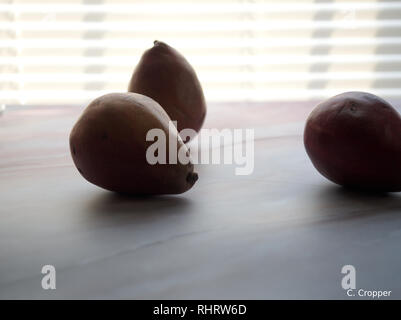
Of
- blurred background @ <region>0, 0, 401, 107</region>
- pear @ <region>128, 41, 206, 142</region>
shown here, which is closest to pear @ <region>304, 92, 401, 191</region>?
pear @ <region>128, 41, 206, 142</region>

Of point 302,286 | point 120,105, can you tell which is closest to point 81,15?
point 120,105

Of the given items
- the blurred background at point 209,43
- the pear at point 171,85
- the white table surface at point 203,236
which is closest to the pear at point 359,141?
the white table surface at point 203,236

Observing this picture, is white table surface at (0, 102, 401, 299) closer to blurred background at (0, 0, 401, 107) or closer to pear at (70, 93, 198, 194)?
pear at (70, 93, 198, 194)

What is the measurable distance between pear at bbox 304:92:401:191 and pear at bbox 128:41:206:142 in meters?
0.14

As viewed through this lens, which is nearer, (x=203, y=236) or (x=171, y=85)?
(x=203, y=236)

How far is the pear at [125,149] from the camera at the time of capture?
15.8 inches

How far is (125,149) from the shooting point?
0.40 m

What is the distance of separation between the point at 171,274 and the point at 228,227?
0.25ft

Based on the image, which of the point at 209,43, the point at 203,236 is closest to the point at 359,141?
the point at 203,236

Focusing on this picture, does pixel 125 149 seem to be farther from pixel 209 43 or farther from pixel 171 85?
pixel 209 43

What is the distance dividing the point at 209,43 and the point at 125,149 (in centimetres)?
219

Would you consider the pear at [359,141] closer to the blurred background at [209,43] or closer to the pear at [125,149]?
the pear at [125,149]

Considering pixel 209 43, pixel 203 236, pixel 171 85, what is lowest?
pixel 203 236
